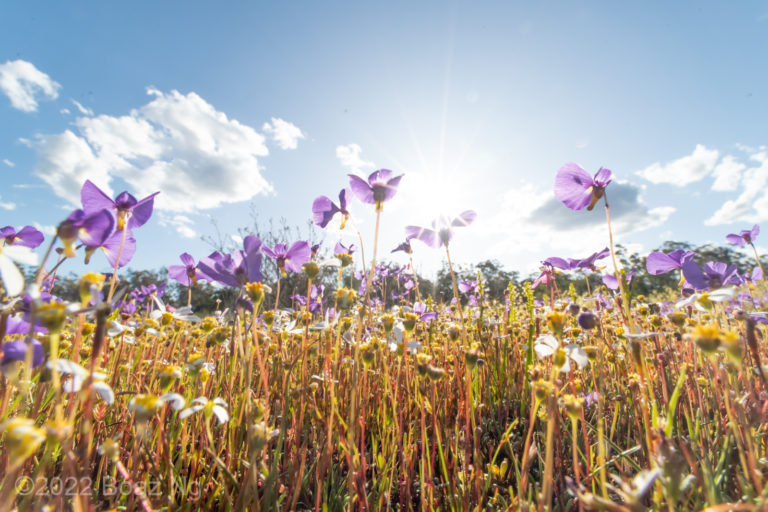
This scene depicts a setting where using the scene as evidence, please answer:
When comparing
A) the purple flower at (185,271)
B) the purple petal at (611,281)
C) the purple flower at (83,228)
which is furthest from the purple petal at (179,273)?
the purple petal at (611,281)

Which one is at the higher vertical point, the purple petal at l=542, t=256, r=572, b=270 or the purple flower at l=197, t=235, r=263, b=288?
the purple petal at l=542, t=256, r=572, b=270

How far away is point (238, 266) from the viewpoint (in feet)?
3.65

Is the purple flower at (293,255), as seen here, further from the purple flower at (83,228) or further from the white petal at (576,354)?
the white petal at (576,354)

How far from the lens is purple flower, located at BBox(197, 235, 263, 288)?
108 centimetres

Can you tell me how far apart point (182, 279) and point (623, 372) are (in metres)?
2.75

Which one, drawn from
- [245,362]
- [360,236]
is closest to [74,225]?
[245,362]

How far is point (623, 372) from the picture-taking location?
2352 mm

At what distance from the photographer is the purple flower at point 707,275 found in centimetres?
136

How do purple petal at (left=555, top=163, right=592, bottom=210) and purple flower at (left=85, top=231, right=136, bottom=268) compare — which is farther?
purple petal at (left=555, top=163, right=592, bottom=210)

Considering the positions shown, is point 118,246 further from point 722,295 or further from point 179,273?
point 722,295

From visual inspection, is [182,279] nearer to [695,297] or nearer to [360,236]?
[360,236]

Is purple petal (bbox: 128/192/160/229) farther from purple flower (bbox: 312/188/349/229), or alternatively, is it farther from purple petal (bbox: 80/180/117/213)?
purple flower (bbox: 312/188/349/229)

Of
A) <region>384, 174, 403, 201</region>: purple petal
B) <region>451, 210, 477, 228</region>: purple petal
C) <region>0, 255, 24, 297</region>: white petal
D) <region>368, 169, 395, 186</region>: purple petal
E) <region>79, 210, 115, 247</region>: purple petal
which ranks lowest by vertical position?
<region>0, 255, 24, 297</region>: white petal

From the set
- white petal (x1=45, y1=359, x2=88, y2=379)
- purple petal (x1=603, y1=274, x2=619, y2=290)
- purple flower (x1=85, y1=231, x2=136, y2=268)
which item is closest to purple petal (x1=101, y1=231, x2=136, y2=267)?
purple flower (x1=85, y1=231, x2=136, y2=268)
